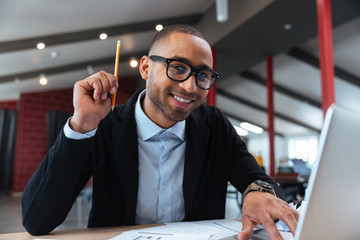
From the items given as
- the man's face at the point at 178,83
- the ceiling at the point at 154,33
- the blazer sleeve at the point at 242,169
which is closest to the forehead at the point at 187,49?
the man's face at the point at 178,83

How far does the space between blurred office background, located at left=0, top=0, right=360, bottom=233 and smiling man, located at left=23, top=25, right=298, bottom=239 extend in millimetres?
1010

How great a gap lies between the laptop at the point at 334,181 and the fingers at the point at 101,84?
2.05 ft

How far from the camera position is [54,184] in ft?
2.89

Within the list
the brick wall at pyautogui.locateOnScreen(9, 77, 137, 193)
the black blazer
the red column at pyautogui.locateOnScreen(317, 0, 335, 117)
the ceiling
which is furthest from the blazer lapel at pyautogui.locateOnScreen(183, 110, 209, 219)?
the brick wall at pyautogui.locateOnScreen(9, 77, 137, 193)

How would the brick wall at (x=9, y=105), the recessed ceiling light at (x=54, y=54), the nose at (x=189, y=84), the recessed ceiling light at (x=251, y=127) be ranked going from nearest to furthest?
the nose at (x=189, y=84) → the recessed ceiling light at (x=54, y=54) → the brick wall at (x=9, y=105) → the recessed ceiling light at (x=251, y=127)

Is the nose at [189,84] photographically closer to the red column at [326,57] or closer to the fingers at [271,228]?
the fingers at [271,228]

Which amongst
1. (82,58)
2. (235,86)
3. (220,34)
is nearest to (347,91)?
(235,86)

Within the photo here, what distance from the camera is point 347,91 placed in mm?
9320

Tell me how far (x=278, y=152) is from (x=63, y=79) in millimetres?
14418

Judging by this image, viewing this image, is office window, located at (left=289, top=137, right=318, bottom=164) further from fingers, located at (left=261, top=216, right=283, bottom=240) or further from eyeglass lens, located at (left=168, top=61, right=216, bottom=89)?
fingers, located at (left=261, top=216, right=283, bottom=240)

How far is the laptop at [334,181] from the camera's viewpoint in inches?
18.9

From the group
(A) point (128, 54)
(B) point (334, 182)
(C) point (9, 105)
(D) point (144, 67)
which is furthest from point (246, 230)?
(C) point (9, 105)

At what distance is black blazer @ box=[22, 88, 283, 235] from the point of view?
88cm

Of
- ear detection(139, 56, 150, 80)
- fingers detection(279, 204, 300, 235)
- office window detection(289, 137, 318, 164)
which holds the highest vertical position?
office window detection(289, 137, 318, 164)
